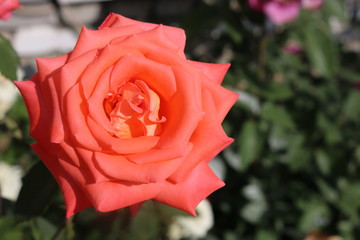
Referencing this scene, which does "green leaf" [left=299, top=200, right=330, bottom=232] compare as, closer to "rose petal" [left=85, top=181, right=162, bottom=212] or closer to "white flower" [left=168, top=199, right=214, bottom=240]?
"white flower" [left=168, top=199, right=214, bottom=240]

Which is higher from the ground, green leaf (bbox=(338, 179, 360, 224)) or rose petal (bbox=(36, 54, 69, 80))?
rose petal (bbox=(36, 54, 69, 80))

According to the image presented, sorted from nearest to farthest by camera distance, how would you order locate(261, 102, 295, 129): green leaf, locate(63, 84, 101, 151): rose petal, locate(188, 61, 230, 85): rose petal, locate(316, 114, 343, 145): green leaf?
locate(63, 84, 101, 151): rose petal, locate(188, 61, 230, 85): rose petal, locate(261, 102, 295, 129): green leaf, locate(316, 114, 343, 145): green leaf

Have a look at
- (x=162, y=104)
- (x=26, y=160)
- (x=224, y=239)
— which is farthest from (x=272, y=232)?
(x=162, y=104)

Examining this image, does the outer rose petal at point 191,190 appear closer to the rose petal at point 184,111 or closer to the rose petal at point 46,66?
the rose petal at point 184,111

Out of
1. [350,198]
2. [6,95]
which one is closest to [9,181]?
[6,95]

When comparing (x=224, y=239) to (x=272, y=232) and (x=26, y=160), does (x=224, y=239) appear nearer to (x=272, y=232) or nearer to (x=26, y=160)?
(x=272, y=232)

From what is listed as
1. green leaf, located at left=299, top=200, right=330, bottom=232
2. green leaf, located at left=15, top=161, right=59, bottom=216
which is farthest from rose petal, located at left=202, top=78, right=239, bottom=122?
green leaf, located at left=299, top=200, right=330, bottom=232
